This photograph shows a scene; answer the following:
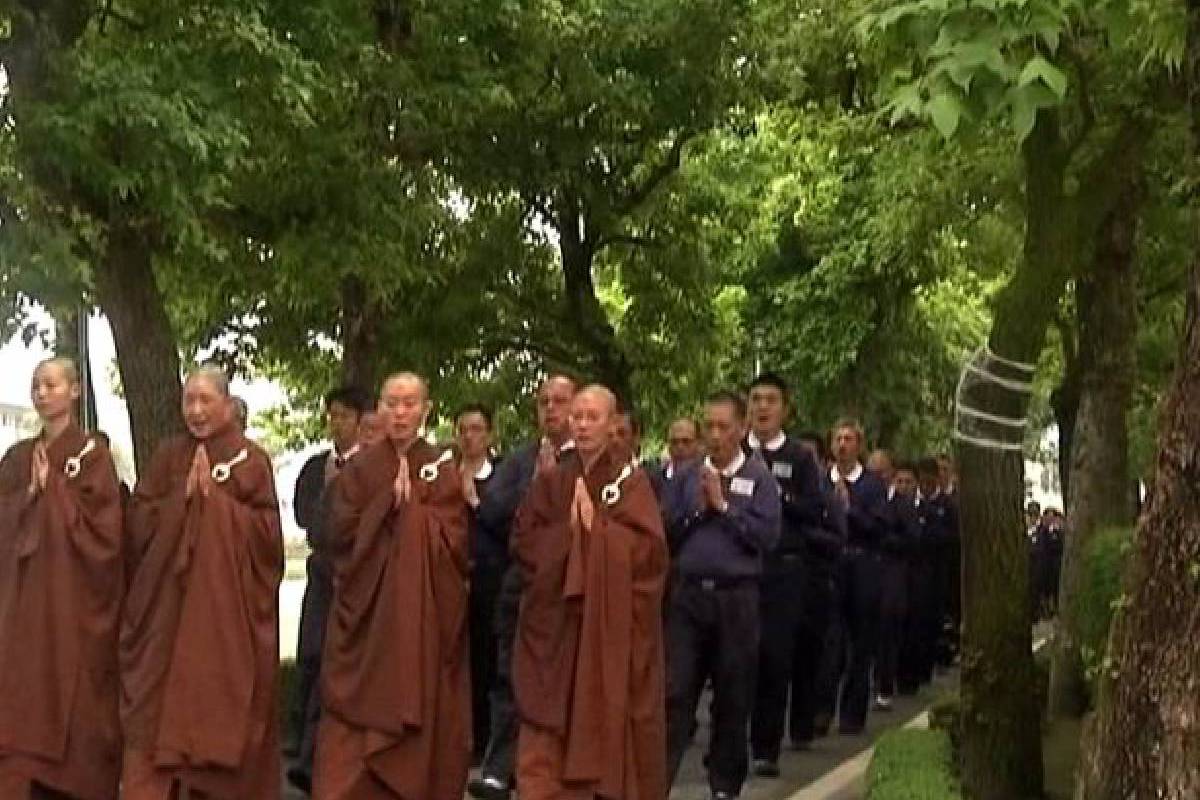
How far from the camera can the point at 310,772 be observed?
949 cm

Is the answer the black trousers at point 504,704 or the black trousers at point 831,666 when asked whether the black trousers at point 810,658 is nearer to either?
the black trousers at point 831,666

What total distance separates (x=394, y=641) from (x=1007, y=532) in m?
2.98

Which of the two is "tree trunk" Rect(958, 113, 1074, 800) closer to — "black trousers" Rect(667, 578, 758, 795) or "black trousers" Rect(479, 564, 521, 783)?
"black trousers" Rect(667, 578, 758, 795)

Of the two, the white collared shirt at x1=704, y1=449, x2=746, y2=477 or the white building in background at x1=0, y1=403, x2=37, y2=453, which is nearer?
the white collared shirt at x1=704, y1=449, x2=746, y2=477

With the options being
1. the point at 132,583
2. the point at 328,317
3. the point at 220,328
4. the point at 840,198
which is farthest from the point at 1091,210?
the point at 840,198

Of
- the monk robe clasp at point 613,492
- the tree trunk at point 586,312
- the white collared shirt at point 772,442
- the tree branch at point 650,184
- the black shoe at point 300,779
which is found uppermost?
the tree branch at point 650,184

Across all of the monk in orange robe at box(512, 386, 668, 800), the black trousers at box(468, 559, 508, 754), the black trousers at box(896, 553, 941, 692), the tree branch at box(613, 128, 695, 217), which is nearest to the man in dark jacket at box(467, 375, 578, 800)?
the black trousers at box(468, 559, 508, 754)

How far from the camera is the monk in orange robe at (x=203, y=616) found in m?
8.02

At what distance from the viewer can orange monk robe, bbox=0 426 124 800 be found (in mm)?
8156

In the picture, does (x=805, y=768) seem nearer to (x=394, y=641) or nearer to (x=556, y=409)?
(x=556, y=409)

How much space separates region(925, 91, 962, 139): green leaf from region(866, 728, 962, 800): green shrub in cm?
380

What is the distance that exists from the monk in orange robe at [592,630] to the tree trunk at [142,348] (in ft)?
12.5

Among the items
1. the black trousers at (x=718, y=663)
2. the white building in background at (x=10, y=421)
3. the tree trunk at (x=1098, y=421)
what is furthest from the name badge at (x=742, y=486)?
the white building in background at (x=10, y=421)

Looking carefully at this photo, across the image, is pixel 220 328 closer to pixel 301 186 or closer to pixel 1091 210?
pixel 301 186
